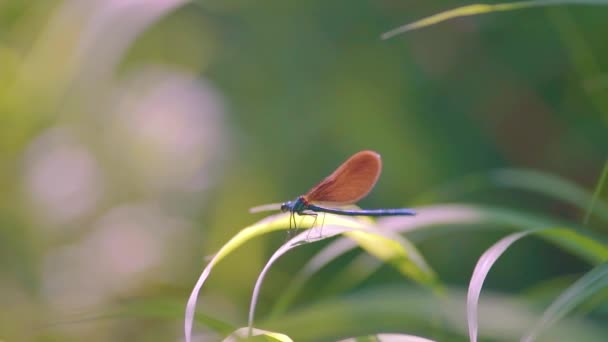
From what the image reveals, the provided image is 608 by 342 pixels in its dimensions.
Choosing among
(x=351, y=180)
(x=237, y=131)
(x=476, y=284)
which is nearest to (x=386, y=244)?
(x=351, y=180)

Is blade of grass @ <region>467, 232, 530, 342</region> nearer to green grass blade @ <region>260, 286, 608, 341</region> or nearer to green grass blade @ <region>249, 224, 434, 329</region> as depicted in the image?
green grass blade @ <region>249, 224, 434, 329</region>

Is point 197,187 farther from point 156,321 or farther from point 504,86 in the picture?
point 504,86

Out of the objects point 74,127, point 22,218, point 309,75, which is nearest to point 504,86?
point 309,75

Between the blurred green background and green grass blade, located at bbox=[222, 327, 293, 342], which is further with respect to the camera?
the blurred green background

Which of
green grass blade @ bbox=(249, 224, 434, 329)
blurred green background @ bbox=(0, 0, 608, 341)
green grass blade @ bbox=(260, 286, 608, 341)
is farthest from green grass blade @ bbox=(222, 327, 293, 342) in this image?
blurred green background @ bbox=(0, 0, 608, 341)

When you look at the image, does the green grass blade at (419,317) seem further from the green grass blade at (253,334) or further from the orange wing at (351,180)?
the green grass blade at (253,334)

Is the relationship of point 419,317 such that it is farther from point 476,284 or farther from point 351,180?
point 476,284
